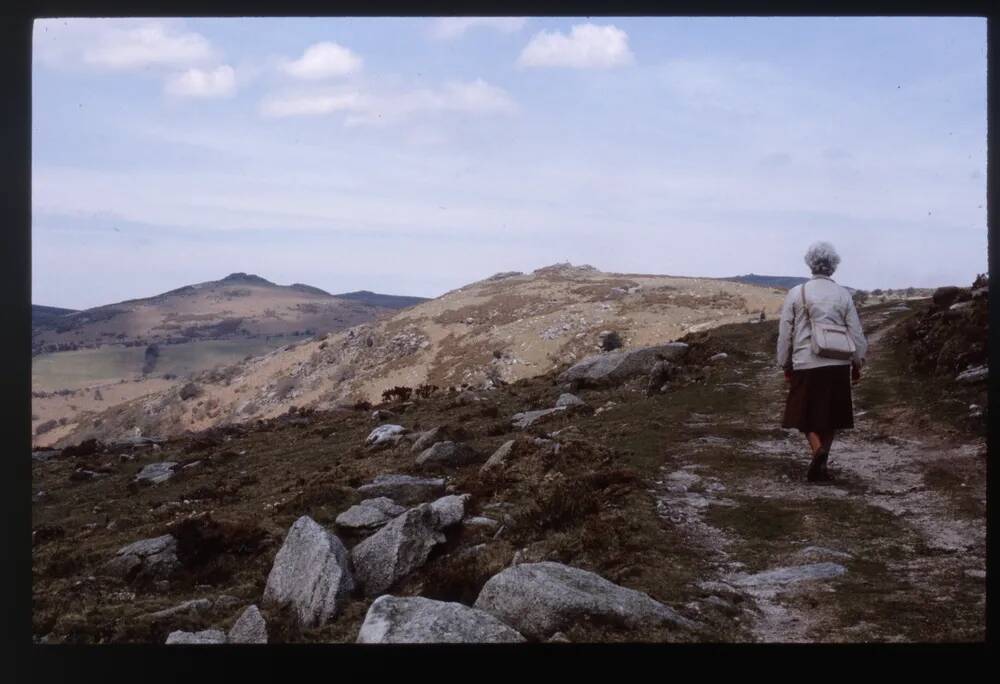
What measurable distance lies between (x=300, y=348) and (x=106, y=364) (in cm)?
3479

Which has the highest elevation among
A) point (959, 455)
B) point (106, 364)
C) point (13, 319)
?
point (13, 319)

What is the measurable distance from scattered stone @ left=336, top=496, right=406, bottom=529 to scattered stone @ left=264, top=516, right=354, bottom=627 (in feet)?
5.23

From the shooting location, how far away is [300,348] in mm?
64062

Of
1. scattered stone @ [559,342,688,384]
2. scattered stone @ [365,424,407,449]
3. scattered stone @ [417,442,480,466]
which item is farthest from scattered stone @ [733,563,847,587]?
scattered stone @ [559,342,688,384]

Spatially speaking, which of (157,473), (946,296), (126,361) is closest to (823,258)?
(946,296)

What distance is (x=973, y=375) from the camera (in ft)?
39.6

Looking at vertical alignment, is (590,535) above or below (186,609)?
above

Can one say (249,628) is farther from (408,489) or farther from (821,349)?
(821,349)

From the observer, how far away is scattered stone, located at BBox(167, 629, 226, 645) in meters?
7.02

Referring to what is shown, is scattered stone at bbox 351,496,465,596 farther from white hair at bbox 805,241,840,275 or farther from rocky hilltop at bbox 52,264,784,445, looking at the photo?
rocky hilltop at bbox 52,264,784,445

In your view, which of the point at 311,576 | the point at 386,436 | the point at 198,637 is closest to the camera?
the point at 198,637

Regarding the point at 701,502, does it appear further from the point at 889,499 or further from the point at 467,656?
the point at 467,656

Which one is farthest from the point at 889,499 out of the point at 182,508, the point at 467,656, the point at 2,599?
the point at 182,508

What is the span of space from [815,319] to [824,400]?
909 mm
